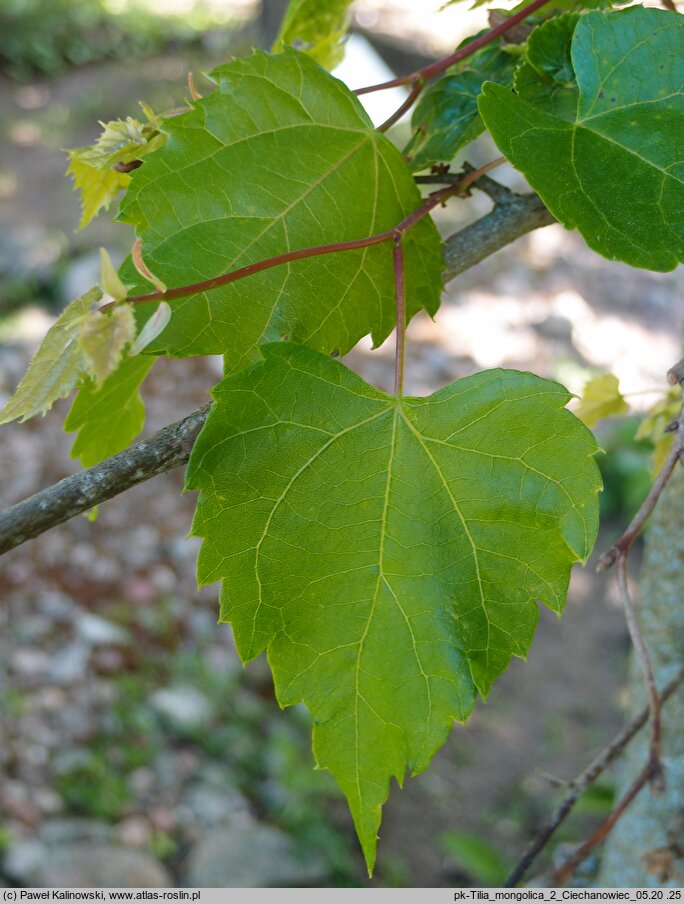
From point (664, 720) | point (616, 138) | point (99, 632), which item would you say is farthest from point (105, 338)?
point (99, 632)

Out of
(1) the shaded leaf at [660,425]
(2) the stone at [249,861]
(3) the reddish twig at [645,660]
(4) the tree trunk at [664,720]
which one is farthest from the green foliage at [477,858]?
(1) the shaded leaf at [660,425]

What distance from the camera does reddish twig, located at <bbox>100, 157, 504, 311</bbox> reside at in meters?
0.38

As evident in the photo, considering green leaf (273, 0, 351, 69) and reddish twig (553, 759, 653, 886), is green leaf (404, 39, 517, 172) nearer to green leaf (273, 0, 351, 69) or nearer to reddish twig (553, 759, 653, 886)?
green leaf (273, 0, 351, 69)

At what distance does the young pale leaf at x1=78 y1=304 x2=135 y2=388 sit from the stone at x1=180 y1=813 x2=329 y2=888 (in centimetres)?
144

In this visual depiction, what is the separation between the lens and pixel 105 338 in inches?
13.9

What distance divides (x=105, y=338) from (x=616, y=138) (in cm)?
27

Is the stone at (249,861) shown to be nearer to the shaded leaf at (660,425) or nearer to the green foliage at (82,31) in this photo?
the shaded leaf at (660,425)

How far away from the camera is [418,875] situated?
5.96 ft

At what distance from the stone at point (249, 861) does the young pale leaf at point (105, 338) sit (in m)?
1.44

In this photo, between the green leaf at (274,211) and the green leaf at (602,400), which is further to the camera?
the green leaf at (602,400)

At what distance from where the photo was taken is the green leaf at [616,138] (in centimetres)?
41

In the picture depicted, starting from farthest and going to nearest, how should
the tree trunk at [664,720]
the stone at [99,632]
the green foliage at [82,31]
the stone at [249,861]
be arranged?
the green foliage at [82,31] → the stone at [99,632] → the stone at [249,861] → the tree trunk at [664,720]

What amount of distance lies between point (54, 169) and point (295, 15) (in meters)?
3.77
